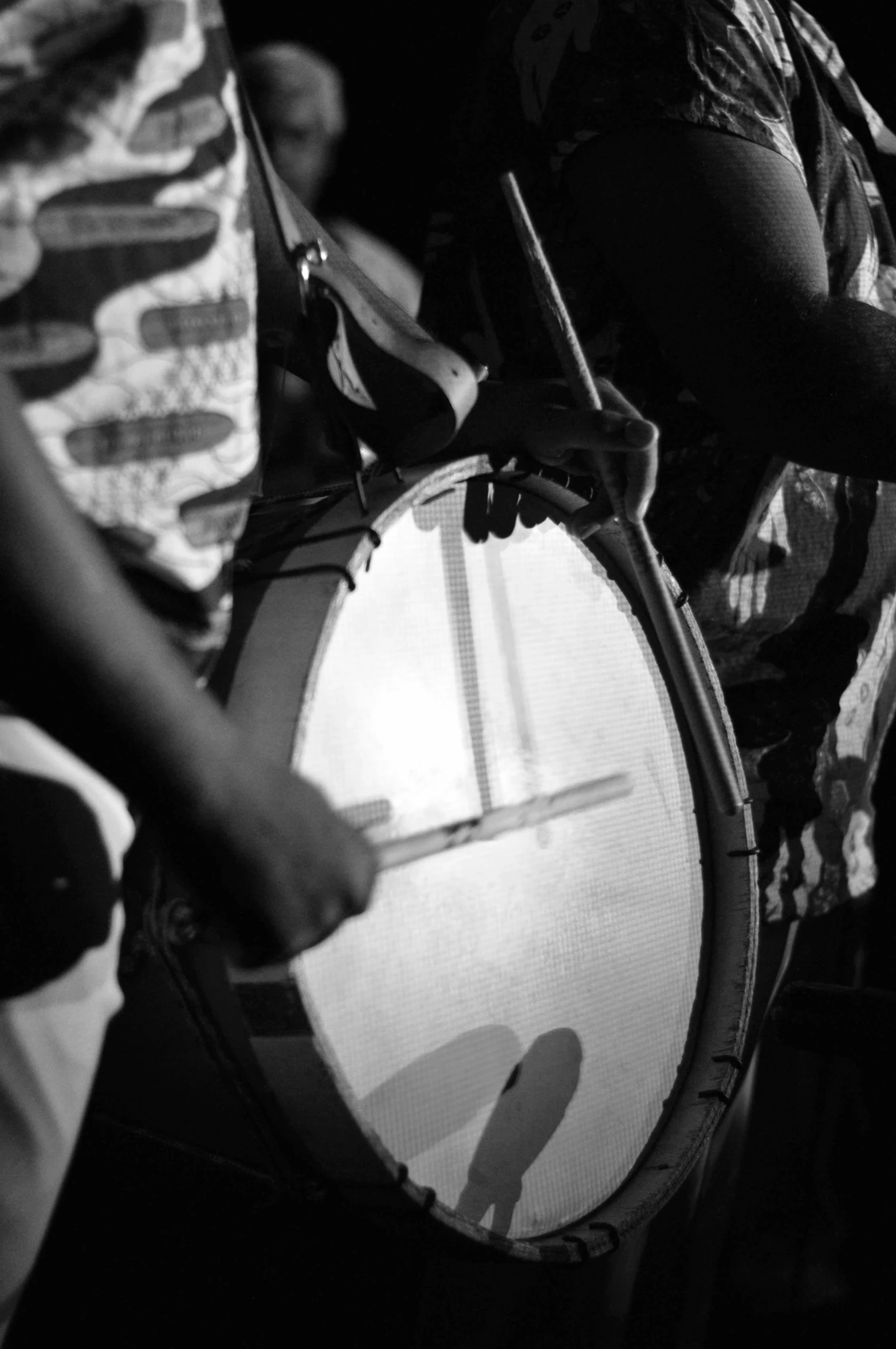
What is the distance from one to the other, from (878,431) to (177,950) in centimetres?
58

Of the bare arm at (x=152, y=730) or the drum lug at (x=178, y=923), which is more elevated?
the bare arm at (x=152, y=730)

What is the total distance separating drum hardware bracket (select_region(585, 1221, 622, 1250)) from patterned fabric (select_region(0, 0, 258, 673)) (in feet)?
1.53

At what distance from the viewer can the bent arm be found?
707 mm

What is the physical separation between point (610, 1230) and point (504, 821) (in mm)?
300

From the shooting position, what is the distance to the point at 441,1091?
1.98 ft

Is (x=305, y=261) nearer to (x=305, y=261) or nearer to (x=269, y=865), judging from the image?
(x=305, y=261)

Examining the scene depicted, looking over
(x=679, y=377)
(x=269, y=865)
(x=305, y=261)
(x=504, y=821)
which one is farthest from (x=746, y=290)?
(x=269, y=865)

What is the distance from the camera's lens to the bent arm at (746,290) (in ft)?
2.32

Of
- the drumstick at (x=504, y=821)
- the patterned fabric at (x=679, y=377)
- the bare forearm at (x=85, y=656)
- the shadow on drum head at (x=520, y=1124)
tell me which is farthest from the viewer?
the patterned fabric at (x=679, y=377)

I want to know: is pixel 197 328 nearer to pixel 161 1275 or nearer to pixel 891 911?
pixel 161 1275

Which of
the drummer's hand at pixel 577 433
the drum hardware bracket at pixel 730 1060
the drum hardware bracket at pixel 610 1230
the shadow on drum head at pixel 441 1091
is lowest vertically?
the drum hardware bracket at pixel 730 1060

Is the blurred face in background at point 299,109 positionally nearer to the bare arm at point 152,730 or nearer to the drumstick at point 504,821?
the drumstick at point 504,821

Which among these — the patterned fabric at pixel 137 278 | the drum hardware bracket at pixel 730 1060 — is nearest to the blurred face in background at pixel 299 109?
the patterned fabric at pixel 137 278

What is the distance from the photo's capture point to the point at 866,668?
3.18 ft
